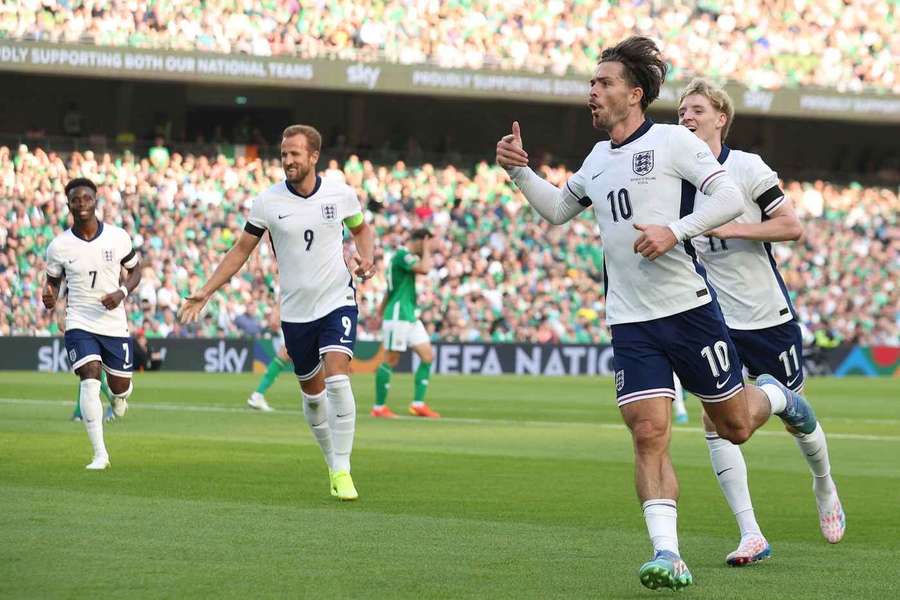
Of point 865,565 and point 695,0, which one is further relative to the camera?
point 695,0

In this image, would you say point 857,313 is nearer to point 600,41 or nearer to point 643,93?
point 600,41

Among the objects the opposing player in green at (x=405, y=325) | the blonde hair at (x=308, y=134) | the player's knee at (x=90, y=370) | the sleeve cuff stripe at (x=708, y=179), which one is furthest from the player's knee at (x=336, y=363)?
the opposing player in green at (x=405, y=325)

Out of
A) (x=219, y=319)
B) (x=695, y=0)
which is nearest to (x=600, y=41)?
(x=695, y=0)

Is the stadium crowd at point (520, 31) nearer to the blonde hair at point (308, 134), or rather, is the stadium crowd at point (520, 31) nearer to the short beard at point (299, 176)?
the short beard at point (299, 176)

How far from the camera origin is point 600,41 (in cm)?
4581

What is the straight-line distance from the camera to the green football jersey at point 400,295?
22.3 meters

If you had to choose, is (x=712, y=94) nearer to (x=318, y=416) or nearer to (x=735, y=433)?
(x=735, y=433)

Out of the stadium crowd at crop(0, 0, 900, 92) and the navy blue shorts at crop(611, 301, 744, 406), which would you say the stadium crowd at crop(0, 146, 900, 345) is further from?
the navy blue shorts at crop(611, 301, 744, 406)

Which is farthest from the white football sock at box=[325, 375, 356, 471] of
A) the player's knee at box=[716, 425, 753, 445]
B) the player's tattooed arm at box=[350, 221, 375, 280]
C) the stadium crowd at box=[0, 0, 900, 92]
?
the stadium crowd at box=[0, 0, 900, 92]

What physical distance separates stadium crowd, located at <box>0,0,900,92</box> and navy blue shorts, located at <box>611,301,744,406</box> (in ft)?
108

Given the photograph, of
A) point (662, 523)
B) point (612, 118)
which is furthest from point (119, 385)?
point (662, 523)

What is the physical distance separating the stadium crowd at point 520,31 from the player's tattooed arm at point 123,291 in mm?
25076

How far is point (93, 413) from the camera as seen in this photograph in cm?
1373

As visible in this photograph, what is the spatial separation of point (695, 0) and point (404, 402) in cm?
2613
